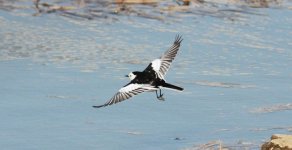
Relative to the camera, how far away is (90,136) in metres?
10.7

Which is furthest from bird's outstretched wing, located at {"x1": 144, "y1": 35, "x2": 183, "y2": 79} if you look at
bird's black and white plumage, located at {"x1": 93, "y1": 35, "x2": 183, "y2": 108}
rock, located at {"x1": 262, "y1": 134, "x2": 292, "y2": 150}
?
rock, located at {"x1": 262, "y1": 134, "x2": 292, "y2": 150}

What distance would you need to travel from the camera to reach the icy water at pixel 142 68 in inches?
425

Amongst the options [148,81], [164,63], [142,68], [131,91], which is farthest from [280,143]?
[142,68]

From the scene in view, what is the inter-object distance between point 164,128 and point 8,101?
2069mm

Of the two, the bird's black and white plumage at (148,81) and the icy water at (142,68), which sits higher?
the bird's black and white plumage at (148,81)

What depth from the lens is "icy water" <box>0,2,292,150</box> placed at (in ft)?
35.4

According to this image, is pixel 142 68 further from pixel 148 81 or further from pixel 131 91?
pixel 131 91

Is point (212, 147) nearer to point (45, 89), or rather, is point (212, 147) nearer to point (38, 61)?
point (45, 89)

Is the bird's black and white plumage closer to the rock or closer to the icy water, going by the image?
the icy water

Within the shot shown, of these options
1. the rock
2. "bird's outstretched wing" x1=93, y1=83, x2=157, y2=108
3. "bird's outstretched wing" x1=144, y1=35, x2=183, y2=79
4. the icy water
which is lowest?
the icy water

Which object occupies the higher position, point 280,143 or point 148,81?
point 148,81

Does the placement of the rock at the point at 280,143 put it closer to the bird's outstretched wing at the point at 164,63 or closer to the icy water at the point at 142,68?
the icy water at the point at 142,68

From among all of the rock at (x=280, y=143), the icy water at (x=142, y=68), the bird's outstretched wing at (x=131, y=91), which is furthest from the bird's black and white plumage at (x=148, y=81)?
the rock at (x=280, y=143)

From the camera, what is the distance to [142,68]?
1405 cm
